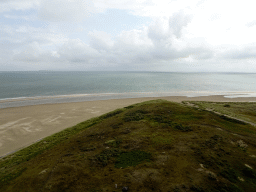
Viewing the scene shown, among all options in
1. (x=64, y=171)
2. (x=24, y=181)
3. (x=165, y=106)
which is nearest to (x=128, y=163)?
(x=64, y=171)

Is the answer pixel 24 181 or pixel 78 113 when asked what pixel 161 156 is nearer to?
pixel 24 181

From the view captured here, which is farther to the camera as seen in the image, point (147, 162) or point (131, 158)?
Result: point (131, 158)

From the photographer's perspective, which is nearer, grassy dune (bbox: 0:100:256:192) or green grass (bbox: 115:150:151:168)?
grassy dune (bbox: 0:100:256:192)

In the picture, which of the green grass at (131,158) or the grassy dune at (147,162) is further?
the green grass at (131,158)

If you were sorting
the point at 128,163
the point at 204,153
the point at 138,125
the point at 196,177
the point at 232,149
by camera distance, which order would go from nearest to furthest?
the point at 196,177
the point at 128,163
the point at 204,153
the point at 232,149
the point at 138,125

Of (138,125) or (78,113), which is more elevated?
(138,125)

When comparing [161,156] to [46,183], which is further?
[161,156]

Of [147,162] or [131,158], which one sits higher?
[147,162]

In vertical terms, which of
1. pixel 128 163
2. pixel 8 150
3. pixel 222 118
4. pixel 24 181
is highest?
pixel 222 118
